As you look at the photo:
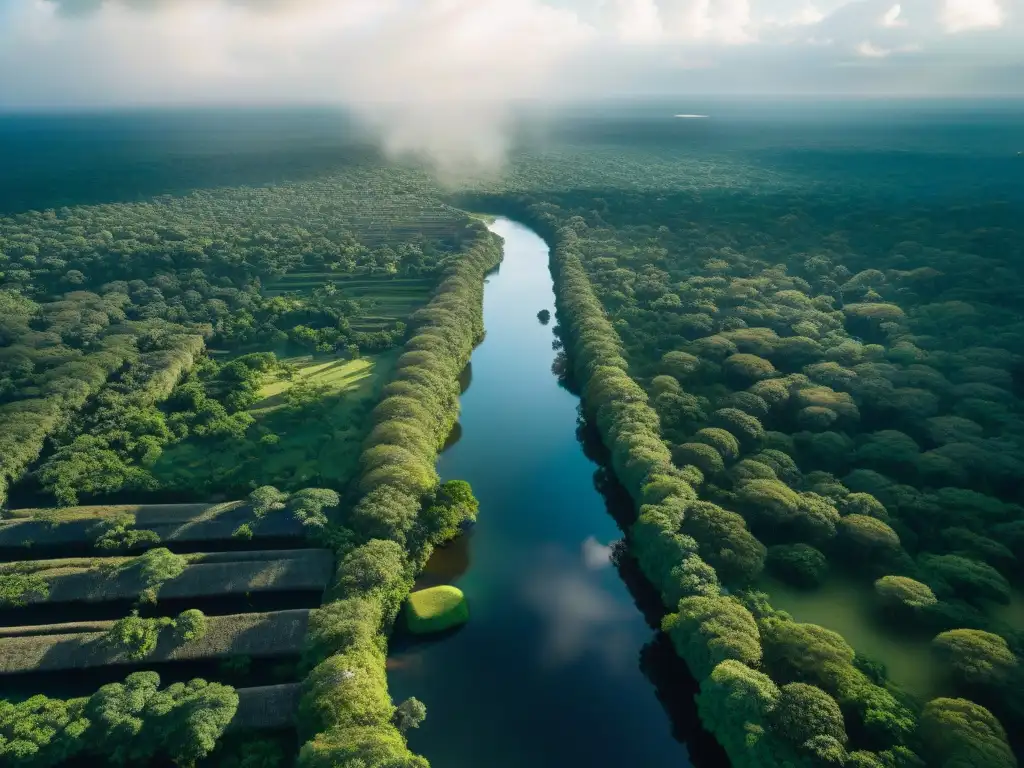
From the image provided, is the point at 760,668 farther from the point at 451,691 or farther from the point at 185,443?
the point at 185,443

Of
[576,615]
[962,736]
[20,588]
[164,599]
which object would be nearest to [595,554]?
[576,615]

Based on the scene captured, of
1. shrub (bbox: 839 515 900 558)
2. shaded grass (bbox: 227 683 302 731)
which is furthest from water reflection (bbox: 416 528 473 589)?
shrub (bbox: 839 515 900 558)

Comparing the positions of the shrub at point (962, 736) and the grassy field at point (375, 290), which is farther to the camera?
the grassy field at point (375, 290)

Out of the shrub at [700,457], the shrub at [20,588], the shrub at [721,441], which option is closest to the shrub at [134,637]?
the shrub at [20,588]

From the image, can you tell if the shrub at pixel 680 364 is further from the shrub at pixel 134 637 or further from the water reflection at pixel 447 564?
the shrub at pixel 134 637

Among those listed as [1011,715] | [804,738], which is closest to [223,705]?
[804,738]

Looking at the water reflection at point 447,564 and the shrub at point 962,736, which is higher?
the shrub at point 962,736
